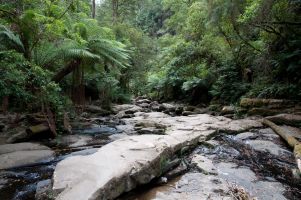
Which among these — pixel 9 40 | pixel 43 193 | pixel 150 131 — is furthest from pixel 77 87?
pixel 43 193

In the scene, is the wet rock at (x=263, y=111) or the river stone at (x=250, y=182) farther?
the wet rock at (x=263, y=111)

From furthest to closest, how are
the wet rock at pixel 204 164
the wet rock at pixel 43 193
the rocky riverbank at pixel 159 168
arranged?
the wet rock at pixel 204 164 → the rocky riverbank at pixel 159 168 → the wet rock at pixel 43 193

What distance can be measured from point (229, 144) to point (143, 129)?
2.38 metres

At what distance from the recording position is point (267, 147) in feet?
15.4

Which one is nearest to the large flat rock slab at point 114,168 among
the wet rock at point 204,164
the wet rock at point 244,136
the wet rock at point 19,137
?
the wet rock at point 204,164

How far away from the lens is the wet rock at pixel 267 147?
175 inches

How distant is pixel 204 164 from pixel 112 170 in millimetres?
1515

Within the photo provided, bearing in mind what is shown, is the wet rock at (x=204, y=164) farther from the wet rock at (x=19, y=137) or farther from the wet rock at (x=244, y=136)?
the wet rock at (x=19, y=137)

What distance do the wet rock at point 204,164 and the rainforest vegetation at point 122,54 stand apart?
3.44m

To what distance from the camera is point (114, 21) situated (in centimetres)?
1758

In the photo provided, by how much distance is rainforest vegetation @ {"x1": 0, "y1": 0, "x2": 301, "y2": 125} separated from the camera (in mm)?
6047

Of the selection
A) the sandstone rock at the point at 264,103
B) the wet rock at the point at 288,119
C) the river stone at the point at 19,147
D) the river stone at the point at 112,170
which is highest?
the sandstone rock at the point at 264,103

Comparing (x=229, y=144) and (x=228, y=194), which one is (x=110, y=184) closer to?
(x=228, y=194)

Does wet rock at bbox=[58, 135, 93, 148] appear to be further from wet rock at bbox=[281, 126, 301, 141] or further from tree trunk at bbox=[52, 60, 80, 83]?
wet rock at bbox=[281, 126, 301, 141]
